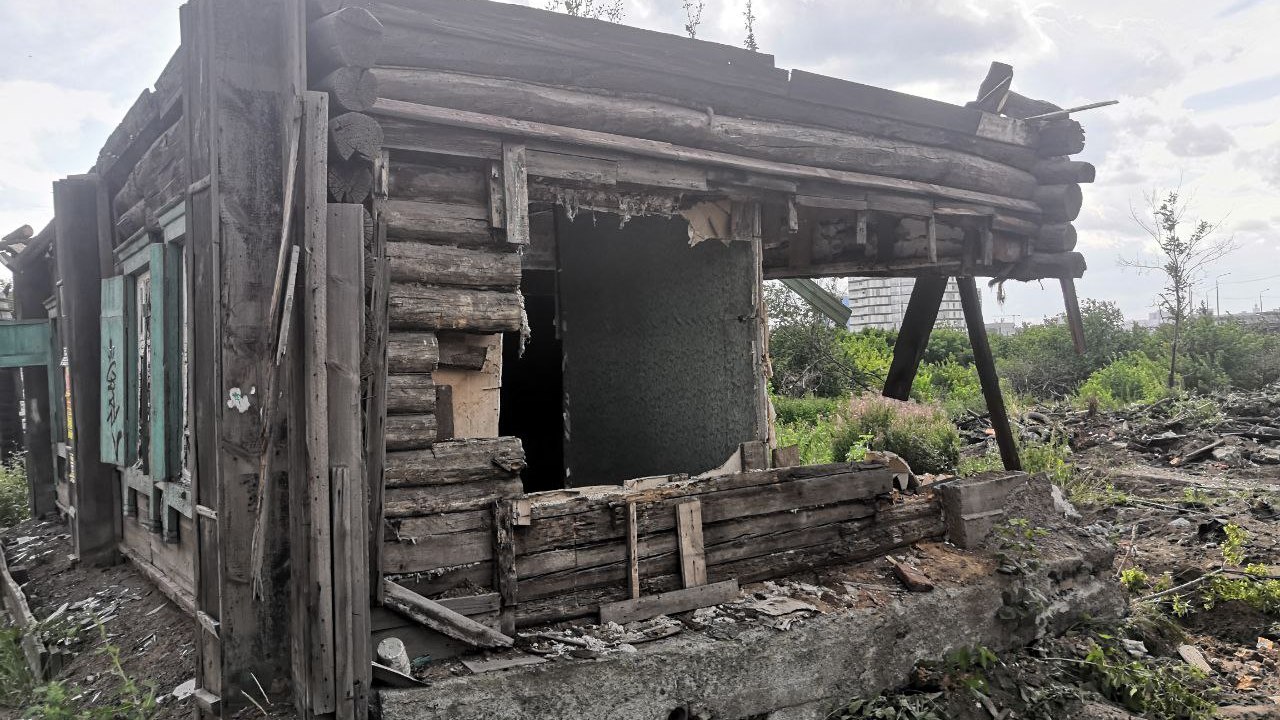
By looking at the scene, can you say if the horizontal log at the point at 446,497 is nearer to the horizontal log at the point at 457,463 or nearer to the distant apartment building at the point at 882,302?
the horizontal log at the point at 457,463

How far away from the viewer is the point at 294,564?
12.3 ft

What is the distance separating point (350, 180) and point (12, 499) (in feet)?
30.7

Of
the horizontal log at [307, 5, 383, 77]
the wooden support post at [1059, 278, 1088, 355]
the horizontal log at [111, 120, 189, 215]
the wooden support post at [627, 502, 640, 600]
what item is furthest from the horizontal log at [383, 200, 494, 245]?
the wooden support post at [1059, 278, 1088, 355]

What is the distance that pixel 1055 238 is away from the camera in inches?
293

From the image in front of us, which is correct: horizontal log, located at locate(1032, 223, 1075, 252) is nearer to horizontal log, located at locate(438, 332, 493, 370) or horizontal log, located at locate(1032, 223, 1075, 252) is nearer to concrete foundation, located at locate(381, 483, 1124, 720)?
concrete foundation, located at locate(381, 483, 1124, 720)

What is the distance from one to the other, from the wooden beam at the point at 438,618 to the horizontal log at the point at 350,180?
184 centimetres

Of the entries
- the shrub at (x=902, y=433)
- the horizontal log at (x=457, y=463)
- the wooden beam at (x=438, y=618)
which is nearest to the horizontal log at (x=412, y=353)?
the horizontal log at (x=457, y=463)

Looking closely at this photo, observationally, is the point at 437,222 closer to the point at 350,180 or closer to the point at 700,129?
the point at 350,180

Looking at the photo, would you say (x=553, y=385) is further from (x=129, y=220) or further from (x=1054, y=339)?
(x=1054, y=339)

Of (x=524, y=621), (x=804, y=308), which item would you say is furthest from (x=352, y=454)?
(x=804, y=308)

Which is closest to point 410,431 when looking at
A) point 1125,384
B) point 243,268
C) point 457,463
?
point 457,463

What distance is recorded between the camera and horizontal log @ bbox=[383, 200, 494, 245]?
416 cm

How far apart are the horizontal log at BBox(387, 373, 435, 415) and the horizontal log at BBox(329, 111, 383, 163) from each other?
108cm

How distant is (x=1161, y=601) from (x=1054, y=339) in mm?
13213
